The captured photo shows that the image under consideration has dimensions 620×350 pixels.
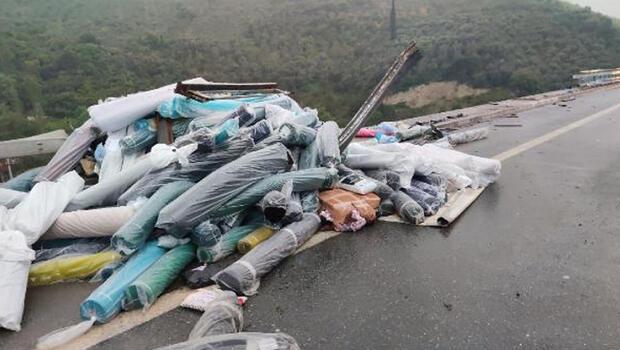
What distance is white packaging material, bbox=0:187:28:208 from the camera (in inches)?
164

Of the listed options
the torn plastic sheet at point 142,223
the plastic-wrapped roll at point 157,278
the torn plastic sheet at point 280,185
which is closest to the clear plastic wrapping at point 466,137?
the torn plastic sheet at point 280,185

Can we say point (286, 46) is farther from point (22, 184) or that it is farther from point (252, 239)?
point (252, 239)

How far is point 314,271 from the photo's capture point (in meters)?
3.40

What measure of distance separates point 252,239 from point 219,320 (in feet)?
3.75

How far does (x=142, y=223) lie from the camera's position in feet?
11.6

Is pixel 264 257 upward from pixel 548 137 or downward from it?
upward

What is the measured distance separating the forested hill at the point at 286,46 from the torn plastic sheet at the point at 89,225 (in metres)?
32.1

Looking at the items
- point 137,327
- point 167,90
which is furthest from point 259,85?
point 137,327

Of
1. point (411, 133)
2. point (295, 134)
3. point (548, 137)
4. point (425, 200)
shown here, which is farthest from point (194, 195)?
point (548, 137)

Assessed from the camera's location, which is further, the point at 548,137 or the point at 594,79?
the point at 594,79

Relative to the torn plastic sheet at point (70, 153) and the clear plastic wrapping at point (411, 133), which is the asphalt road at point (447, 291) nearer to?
the torn plastic sheet at point (70, 153)

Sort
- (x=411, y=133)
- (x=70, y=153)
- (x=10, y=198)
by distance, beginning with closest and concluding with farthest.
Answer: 1. (x=10, y=198)
2. (x=70, y=153)
3. (x=411, y=133)

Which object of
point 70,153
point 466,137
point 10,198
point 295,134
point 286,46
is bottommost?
point 286,46

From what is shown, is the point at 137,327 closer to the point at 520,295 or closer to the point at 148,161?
the point at 148,161
